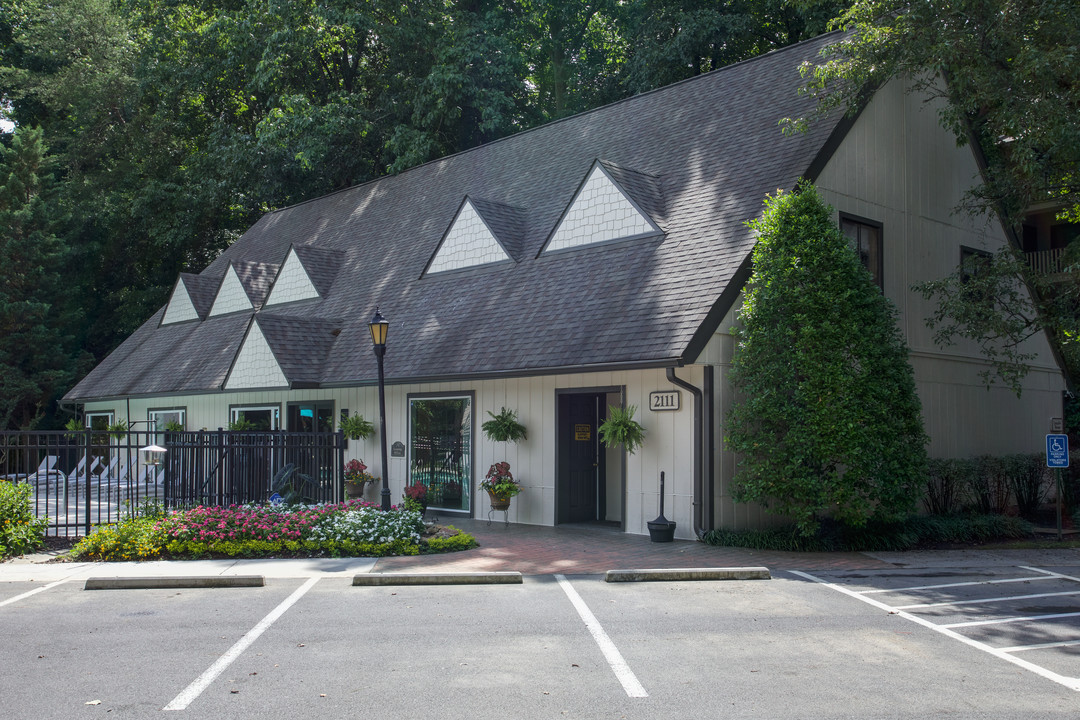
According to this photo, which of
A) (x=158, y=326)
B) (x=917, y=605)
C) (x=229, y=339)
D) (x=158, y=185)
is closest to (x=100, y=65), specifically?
(x=158, y=185)

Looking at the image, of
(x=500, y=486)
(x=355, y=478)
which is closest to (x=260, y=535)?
(x=500, y=486)

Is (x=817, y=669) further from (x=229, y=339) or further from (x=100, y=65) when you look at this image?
(x=100, y=65)

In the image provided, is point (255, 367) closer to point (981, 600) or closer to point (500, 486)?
point (500, 486)

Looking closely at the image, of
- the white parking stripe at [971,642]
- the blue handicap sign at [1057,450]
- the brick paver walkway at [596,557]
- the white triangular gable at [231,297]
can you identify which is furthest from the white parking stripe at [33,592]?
the white triangular gable at [231,297]

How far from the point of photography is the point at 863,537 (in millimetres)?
13758

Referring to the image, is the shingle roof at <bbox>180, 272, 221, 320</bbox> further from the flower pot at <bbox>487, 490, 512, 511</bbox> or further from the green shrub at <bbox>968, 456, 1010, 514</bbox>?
the green shrub at <bbox>968, 456, 1010, 514</bbox>

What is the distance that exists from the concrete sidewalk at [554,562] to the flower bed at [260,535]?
0.35 metres

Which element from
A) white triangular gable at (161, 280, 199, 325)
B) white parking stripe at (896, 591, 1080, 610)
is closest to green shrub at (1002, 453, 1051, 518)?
white parking stripe at (896, 591, 1080, 610)

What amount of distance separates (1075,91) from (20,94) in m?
39.9

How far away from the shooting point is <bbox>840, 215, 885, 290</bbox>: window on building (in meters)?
16.8

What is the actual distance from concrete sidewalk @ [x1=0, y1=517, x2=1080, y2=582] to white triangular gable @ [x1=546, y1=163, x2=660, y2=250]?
18.9 feet

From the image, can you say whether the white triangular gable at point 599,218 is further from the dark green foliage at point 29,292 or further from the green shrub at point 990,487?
the dark green foliage at point 29,292

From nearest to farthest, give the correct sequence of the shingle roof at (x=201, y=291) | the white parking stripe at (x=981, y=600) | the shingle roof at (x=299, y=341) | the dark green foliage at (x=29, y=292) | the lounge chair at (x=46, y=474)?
the white parking stripe at (x=981, y=600) < the lounge chair at (x=46, y=474) < the shingle roof at (x=299, y=341) < the shingle roof at (x=201, y=291) < the dark green foliage at (x=29, y=292)

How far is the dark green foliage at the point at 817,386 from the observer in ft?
42.5
